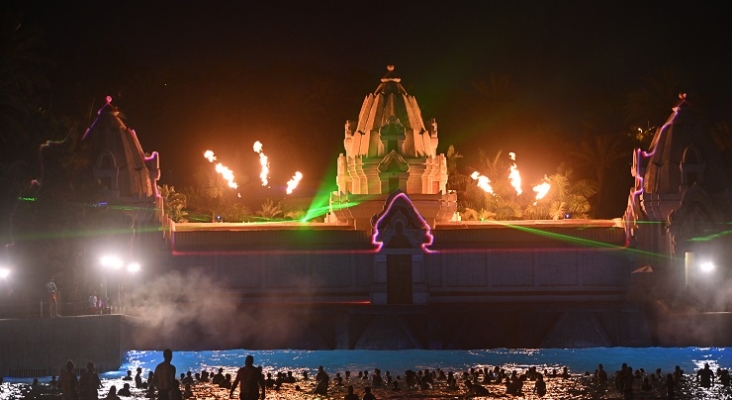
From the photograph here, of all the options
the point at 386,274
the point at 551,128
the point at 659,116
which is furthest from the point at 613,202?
the point at 386,274

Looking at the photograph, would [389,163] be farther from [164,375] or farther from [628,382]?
[164,375]

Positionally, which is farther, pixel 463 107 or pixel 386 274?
pixel 463 107

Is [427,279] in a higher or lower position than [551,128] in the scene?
lower

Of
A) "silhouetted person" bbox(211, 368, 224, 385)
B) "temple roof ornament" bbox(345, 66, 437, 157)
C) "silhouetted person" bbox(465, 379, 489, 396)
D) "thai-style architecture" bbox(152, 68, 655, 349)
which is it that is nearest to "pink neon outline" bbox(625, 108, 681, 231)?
"thai-style architecture" bbox(152, 68, 655, 349)

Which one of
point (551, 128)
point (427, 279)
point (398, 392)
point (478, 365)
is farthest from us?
point (551, 128)

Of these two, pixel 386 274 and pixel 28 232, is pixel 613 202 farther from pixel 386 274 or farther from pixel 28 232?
pixel 28 232

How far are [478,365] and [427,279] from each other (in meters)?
8.86

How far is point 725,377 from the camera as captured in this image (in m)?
47.5

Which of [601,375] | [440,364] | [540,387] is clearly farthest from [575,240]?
[540,387]

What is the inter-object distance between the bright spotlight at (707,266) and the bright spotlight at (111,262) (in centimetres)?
2335

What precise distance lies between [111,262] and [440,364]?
13888mm

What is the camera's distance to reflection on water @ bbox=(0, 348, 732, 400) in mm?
46281

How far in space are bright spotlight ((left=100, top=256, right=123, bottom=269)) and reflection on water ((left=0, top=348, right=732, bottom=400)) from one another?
3791 mm

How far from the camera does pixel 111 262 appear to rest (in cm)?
5856
